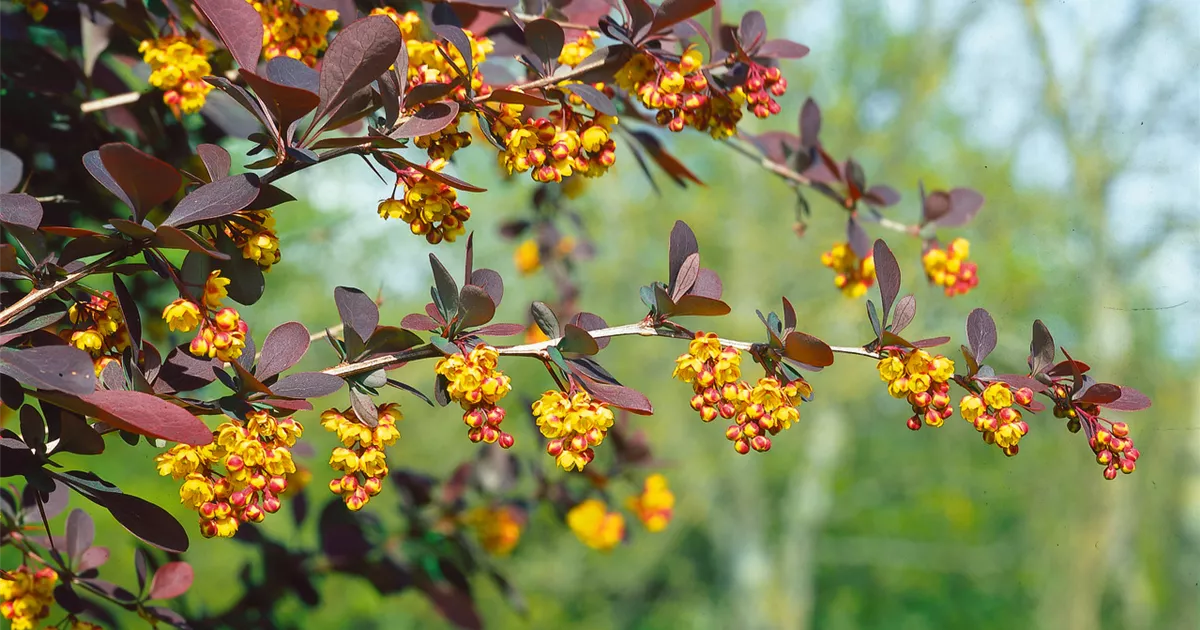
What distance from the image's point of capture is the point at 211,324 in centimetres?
73

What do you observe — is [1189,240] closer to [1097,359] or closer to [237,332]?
[1097,359]

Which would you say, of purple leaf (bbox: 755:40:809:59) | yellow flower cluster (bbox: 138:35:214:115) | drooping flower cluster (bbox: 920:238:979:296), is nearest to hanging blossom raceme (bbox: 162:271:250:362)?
yellow flower cluster (bbox: 138:35:214:115)

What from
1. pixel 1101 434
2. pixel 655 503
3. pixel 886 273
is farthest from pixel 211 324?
pixel 655 503

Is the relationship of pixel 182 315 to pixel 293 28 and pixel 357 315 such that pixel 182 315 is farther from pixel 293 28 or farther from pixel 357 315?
pixel 293 28

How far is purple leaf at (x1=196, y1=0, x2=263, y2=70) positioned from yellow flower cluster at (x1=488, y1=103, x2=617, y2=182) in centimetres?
21

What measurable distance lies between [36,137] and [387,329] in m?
0.69

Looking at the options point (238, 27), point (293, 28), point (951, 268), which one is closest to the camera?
point (238, 27)

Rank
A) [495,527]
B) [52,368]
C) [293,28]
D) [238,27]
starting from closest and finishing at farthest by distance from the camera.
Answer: [52,368] < [238,27] < [293,28] < [495,527]

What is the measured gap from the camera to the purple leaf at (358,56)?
69cm

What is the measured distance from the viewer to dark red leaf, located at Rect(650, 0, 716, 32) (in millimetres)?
815

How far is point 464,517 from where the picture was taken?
6.21ft

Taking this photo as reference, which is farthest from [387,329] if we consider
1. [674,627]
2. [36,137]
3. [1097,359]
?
[674,627]

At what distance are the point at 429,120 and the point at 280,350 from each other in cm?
24

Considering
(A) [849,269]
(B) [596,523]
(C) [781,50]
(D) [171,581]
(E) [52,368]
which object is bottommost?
(B) [596,523]
